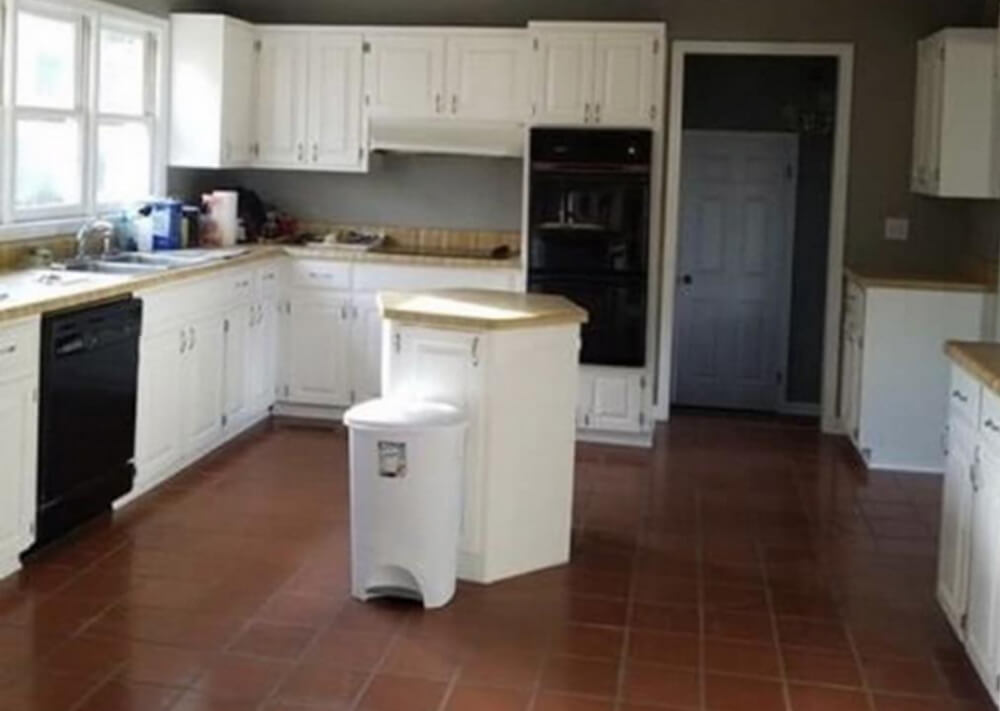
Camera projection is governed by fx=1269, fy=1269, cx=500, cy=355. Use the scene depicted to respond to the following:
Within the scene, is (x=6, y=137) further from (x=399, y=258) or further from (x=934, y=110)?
(x=934, y=110)

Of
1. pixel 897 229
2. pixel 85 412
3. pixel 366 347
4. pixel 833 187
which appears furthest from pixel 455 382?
pixel 897 229

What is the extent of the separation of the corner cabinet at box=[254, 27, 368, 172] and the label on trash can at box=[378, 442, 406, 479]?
353 cm

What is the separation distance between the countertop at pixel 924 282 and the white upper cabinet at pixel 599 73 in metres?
1.39

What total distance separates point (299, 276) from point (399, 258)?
23.4 inches

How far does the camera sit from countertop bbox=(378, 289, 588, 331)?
436 centimetres

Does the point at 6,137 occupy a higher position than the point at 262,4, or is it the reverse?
the point at 262,4

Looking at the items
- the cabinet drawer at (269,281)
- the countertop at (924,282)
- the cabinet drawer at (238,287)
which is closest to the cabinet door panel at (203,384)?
the cabinet drawer at (238,287)

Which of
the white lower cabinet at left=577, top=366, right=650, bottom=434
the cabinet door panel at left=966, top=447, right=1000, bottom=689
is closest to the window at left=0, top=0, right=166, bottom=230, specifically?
the white lower cabinet at left=577, top=366, right=650, bottom=434

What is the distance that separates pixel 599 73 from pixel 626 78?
146 mm

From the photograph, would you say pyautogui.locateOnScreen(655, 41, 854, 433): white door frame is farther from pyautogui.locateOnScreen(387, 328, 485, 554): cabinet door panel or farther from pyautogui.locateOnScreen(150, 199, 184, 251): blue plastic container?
pyautogui.locateOnScreen(387, 328, 485, 554): cabinet door panel

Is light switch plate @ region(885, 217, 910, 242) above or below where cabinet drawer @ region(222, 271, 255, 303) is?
above

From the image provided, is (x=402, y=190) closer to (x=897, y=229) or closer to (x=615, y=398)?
(x=615, y=398)

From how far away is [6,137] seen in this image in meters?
5.42

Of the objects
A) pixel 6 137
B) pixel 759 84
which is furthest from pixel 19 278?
pixel 759 84
